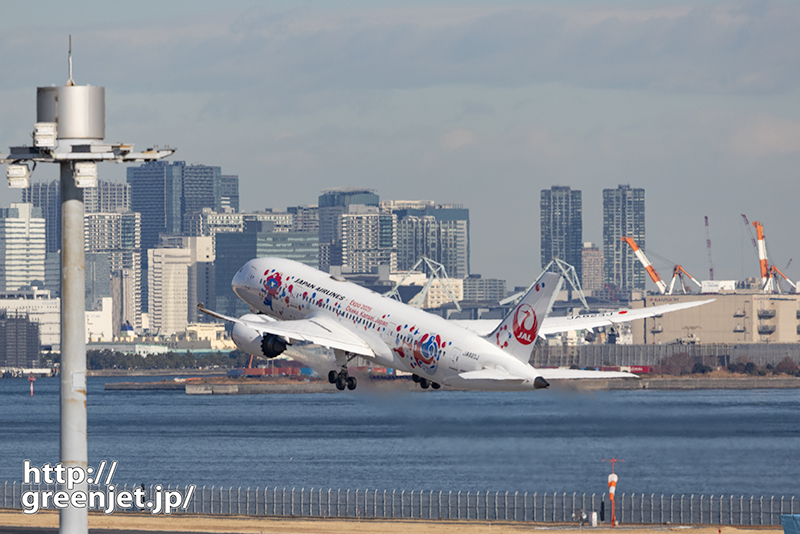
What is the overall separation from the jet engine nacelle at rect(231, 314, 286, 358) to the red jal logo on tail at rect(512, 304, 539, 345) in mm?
13989

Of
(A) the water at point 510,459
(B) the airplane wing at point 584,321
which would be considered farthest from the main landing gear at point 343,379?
(A) the water at point 510,459

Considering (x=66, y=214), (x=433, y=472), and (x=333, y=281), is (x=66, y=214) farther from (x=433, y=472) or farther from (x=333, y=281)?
(x=433, y=472)

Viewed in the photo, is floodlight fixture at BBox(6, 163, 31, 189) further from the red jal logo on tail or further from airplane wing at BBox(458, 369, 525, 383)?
the red jal logo on tail

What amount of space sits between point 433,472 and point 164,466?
38906 millimetres

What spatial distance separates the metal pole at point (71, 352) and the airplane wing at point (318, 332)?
95.0 ft

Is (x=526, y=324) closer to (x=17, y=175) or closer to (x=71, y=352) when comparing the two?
(x=71, y=352)

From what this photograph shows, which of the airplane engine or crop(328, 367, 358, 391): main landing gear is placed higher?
the airplane engine

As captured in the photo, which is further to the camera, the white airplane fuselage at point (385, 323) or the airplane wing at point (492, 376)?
the white airplane fuselage at point (385, 323)

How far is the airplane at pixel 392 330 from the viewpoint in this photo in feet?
241

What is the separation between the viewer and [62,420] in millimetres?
49031

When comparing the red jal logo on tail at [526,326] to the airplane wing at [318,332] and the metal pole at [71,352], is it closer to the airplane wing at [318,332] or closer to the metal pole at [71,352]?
the airplane wing at [318,332]

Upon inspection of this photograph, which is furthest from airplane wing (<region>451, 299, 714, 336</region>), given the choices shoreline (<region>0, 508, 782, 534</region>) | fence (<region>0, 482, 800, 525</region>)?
fence (<region>0, 482, 800, 525</region>)

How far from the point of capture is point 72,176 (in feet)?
157

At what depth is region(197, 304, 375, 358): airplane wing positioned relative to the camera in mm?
79125
